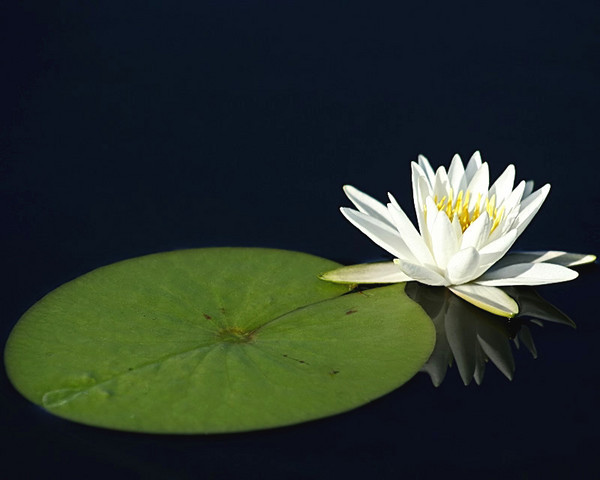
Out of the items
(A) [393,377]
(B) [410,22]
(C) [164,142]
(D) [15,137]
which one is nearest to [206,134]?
(C) [164,142]

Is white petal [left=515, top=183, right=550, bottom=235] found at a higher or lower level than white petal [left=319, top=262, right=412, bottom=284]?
higher

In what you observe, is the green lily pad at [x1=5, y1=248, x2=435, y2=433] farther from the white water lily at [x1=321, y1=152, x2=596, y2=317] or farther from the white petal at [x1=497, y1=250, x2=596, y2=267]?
the white petal at [x1=497, y1=250, x2=596, y2=267]

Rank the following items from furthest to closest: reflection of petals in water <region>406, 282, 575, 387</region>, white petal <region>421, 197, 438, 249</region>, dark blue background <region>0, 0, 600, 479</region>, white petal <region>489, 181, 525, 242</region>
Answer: white petal <region>489, 181, 525, 242</region>, white petal <region>421, 197, 438, 249</region>, reflection of petals in water <region>406, 282, 575, 387</region>, dark blue background <region>0, 0, 600, 479</region>

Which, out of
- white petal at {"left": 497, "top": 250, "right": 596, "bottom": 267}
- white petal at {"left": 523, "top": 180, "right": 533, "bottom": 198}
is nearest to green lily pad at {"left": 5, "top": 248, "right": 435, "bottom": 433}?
white petal at {"left": 497, "top": 250, "right": 596, "bottom": 267}

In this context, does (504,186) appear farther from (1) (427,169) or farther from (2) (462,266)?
(2) (462,266)

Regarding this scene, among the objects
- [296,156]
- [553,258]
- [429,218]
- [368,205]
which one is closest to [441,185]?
[429,218]

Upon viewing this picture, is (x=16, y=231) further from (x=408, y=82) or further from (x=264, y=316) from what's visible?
(x=408, y=82)

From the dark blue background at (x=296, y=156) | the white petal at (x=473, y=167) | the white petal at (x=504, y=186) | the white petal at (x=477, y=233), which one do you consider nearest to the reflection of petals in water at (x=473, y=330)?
the dark blue background at (x=296, y=156)
